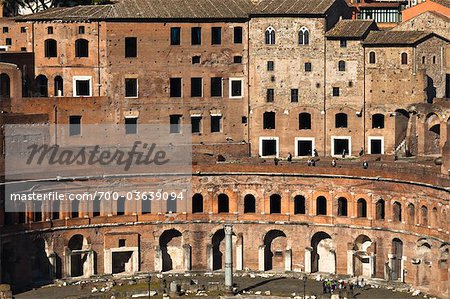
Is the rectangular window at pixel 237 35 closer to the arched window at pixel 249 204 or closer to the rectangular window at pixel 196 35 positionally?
the rectangular window at pixel 196 35

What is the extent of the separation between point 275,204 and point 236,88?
29.7ft

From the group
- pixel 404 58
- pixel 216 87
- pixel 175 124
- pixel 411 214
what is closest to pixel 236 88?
pixel 216 87

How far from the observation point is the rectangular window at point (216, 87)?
9606cm

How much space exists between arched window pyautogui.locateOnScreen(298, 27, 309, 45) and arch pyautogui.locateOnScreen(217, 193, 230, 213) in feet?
37.9

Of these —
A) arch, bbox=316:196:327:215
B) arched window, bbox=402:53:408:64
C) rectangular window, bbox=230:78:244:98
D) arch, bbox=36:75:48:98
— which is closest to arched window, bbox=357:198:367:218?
arch, bbox=316:196:327:215

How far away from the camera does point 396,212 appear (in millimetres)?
87562

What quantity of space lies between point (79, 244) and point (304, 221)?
13533 mm

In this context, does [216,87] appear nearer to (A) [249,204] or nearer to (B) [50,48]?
(A) [249,204]

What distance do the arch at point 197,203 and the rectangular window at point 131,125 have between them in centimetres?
643

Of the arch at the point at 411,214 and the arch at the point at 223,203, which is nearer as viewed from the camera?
the arch at the point at 411,214

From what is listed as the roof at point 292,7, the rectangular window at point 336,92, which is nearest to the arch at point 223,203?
the rectangular window at point 336,92

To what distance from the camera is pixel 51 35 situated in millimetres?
94875

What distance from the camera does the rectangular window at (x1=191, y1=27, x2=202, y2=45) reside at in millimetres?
95250

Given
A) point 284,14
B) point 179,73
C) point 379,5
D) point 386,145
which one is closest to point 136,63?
point 179,73
